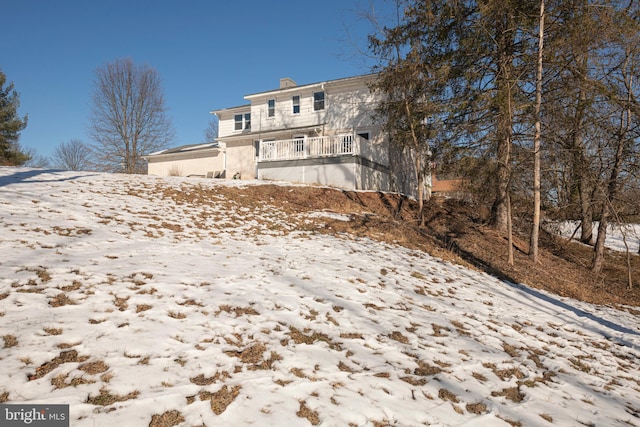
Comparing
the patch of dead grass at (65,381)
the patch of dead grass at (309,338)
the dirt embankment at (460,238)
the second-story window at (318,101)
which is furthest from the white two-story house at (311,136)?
the patch of dead grass at (65,381)

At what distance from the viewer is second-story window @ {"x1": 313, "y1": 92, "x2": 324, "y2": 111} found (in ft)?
66.0

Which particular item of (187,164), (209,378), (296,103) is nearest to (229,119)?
(187,164)

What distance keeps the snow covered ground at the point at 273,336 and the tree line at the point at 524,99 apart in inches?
178

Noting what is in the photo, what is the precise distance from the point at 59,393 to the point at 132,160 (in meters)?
28.4

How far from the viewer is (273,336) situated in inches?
146

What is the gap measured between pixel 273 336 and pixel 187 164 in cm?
2376

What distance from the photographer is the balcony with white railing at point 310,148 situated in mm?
15539

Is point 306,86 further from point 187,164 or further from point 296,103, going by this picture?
point 187,164

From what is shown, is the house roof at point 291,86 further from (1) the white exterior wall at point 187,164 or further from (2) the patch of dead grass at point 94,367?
(2) the patch of dead grass at point 94,367

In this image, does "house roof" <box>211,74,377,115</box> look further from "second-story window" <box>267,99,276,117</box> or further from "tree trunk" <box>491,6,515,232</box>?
"tree trunk" <box>491,6,515,232</box>

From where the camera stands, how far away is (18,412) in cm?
224

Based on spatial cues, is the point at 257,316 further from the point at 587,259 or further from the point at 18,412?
the point at 587,259

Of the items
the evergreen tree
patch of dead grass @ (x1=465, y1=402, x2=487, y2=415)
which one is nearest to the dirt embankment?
patch of dead grass @ (x1=465, y1=402, x2=487, y2=415)

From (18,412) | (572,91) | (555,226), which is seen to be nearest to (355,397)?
(18,412)
